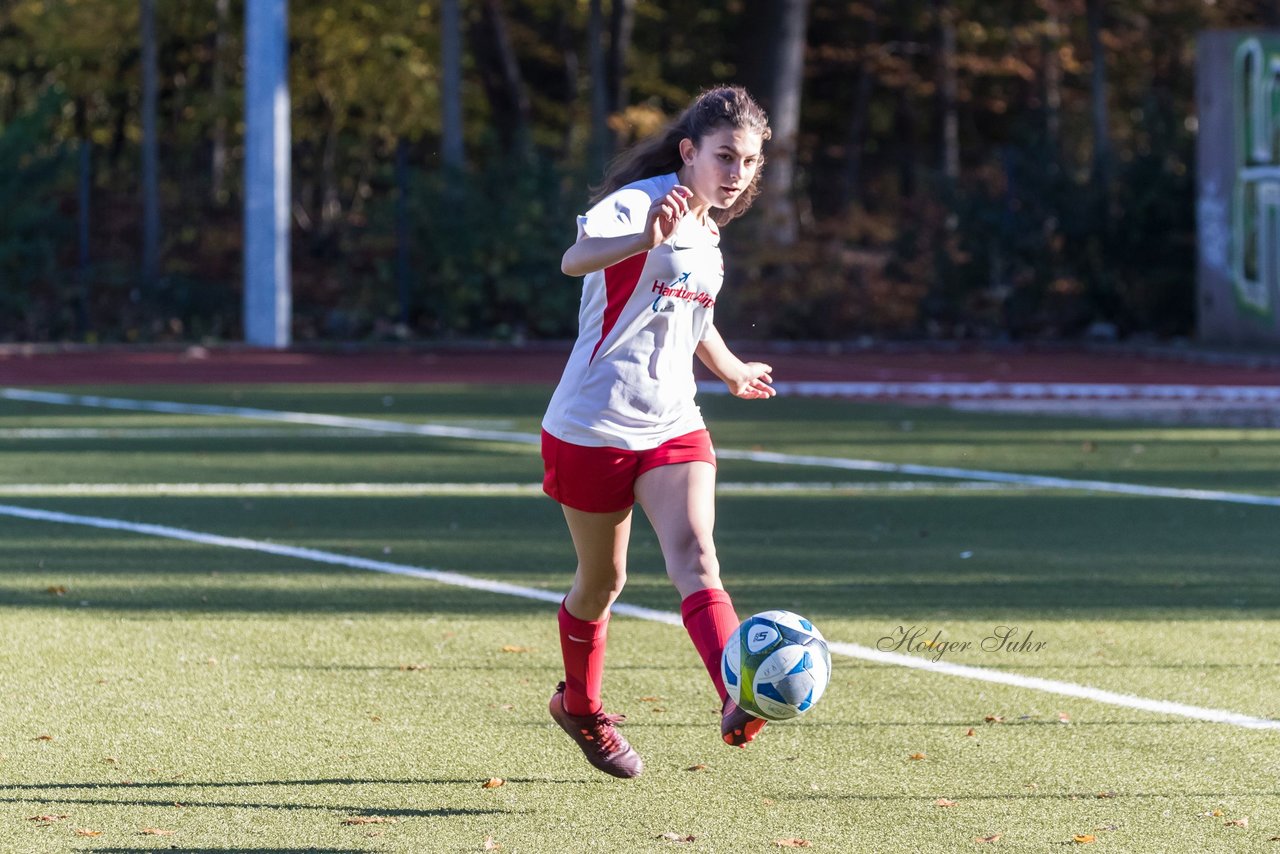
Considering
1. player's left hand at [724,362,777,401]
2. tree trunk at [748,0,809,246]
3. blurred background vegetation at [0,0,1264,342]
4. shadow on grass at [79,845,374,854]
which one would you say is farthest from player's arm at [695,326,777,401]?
tree trunk at [748,0,809,246]

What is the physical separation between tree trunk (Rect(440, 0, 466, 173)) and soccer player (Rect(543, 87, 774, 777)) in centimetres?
2254

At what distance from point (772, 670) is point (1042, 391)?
13522mm

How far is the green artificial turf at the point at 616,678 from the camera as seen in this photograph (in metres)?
4.66

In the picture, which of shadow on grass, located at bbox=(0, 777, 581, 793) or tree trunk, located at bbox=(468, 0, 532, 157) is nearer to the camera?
shadow on grass, located at bbox=(0, 777, 581, 793)

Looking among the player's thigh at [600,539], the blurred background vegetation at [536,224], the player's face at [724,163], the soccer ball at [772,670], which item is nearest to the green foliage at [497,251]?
the blurred background vegetation at [536,224]

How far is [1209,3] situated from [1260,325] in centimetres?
1687

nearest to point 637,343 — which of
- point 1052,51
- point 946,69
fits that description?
point 946,69

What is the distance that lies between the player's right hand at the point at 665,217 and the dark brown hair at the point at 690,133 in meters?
0.37

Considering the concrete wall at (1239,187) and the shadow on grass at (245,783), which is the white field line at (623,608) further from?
the concrete wall at (1239,187)

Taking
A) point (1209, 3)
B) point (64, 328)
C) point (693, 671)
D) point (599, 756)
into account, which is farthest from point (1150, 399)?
point (1209, 3)

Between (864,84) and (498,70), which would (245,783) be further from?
(864,84)

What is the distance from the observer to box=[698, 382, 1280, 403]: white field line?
1652 cm

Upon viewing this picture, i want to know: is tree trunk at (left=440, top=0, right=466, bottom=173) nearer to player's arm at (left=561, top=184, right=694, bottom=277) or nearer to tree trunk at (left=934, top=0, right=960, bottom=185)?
tree trunk at (left=934, top=0, right=960, bottom=185)

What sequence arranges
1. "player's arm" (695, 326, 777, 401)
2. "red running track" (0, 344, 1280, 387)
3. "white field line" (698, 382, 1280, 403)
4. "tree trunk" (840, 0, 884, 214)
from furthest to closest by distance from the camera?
"tree trunk" (840, 0, 884, 214) < "red running track" (0, 344, 1280, 387) < "white field line" (698, 382, 1280, 403) < "player's arm" (695, 326, 777, 401)
